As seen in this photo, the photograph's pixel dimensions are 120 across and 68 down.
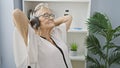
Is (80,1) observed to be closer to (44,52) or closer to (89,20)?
(89,20)

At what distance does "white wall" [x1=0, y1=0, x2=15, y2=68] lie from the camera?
2387mm

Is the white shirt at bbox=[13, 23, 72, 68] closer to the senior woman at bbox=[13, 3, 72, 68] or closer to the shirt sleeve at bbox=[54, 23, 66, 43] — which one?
the senior woman at bbox=[13, 3, 72, 68]

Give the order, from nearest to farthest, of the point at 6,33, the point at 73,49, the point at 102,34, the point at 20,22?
the point at 20,22 < the point at 102,34 < the point at 6,33 < the point at 73,49

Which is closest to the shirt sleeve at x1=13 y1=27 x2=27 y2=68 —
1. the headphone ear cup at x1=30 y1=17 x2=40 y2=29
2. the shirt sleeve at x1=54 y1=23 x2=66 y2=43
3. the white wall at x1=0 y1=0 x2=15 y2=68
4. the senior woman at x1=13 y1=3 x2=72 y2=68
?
the senior woman at x1=13 y1=3 x2=72 y2=68

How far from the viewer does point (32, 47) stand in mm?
1518

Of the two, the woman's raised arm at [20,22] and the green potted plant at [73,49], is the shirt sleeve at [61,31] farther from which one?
the green potted plant at [73,49]

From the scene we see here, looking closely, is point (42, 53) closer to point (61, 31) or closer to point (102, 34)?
point (61, 31)

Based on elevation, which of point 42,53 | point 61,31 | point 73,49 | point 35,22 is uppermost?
point 35,22

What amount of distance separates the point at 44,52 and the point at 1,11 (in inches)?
44.7

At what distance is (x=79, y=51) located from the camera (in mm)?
2793

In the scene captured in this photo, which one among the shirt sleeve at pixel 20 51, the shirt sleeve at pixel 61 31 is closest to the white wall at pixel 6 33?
the shirt sleeve at pixel 61 31

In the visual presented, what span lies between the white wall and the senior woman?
2.62ft

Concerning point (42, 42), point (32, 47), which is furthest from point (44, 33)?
point (32, 47)

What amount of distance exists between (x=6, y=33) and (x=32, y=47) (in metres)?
1.07
